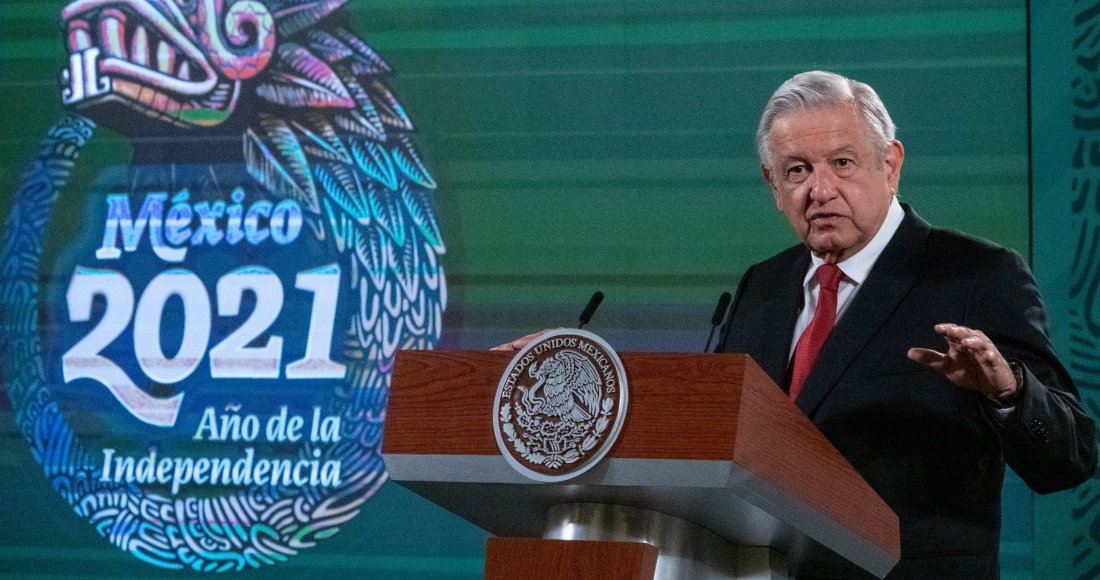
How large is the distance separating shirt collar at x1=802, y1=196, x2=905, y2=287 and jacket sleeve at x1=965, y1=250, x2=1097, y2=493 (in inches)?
7.5

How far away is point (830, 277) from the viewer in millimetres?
1896

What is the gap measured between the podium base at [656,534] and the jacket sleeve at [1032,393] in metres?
0.40

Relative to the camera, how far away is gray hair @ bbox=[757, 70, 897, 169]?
1823 millimetres

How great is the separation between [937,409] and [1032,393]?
21 centimetres

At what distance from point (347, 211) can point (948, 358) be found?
230 centimetres

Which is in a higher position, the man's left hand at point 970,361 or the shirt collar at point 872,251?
the shirt collar at point 872,251

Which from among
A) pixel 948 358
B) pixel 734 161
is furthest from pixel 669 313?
pixel 948 358

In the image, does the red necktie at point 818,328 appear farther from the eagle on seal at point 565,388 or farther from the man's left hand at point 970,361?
the eagle on seal at point 565,388

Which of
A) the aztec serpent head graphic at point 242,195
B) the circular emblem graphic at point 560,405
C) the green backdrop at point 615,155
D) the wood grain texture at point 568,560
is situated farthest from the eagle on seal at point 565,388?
the aztec serpent head graphic at point 242,195

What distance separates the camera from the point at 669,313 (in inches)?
124

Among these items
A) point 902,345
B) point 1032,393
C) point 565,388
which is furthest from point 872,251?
point 565,388

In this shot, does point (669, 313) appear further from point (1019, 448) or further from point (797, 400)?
point (1019, 448)

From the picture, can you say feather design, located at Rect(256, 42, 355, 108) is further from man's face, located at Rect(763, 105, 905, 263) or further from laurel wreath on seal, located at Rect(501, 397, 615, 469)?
laurel wreath on seal, located at Rect(501, 397, 615, 469)

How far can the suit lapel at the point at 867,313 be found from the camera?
66.1 inches
